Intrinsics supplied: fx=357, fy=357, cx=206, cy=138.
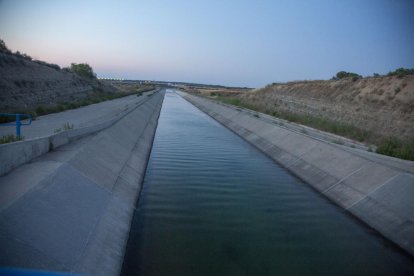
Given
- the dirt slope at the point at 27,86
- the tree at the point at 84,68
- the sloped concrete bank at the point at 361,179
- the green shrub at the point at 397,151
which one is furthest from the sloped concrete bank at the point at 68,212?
the tree at the point at 84,68

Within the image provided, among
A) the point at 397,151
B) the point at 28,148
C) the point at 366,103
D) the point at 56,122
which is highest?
the point at 366,103

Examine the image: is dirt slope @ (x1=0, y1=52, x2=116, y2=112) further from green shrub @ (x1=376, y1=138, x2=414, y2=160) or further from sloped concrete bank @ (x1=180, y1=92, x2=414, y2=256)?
green shrub @ (x1=376, y1=138, x2=414, y2=160)

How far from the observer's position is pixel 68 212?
7406mm

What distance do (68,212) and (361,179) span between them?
9690 mm

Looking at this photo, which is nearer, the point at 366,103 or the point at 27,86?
the point at 27,86

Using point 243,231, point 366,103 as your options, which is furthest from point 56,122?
point 366,103

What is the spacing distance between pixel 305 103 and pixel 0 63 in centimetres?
3928

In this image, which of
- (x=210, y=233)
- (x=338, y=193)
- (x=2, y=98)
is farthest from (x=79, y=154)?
(x=2, y=98)

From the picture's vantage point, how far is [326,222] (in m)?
10.7

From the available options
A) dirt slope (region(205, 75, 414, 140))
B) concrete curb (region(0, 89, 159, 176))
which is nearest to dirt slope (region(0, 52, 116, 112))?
concrete curb (region(0, 89, 159, 176))

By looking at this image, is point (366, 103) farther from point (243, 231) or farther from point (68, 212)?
point (68, 212)

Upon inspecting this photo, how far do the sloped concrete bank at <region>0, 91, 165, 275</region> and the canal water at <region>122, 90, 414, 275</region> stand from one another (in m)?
0.63

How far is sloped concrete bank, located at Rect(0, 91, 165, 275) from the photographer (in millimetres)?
5691

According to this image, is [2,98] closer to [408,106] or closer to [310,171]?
[310,171]
